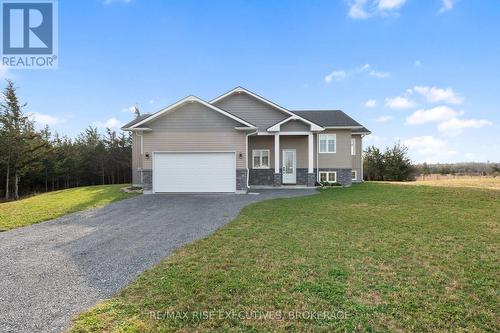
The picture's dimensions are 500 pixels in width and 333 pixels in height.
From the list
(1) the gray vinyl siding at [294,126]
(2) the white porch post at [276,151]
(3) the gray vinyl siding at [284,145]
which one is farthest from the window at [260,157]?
(1) the gray vinyl siding at [294,126]

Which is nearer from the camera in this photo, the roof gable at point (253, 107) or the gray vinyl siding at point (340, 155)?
the roof gable at point (253, 107)

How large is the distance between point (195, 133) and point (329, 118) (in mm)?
10608

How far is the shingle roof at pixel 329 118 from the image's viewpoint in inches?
720

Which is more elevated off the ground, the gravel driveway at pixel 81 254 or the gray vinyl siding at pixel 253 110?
the gray vinyl siding at pixel 253 110

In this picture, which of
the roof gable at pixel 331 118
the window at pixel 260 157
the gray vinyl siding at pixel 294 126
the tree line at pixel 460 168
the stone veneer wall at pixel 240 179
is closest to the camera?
the stone veneer wall at pixel 240 179

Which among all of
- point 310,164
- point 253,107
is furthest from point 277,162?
point 253,107

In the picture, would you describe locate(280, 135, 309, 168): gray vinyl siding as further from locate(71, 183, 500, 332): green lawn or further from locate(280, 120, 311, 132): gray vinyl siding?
locate(71, 183, 500, 332): green lawn

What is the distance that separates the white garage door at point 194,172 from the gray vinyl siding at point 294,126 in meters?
4.51

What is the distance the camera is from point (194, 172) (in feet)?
46.0

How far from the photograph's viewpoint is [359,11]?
14078 mm

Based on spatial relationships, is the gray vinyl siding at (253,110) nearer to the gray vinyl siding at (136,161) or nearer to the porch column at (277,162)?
the porch column at (277,162)

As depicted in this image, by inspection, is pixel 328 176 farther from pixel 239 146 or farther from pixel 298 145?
pixel 239 146

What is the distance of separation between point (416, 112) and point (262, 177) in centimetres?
1590

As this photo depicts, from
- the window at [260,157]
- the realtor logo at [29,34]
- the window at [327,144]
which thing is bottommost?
the window at [260,157]
